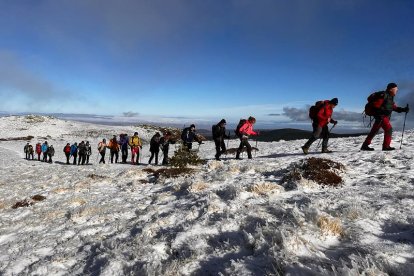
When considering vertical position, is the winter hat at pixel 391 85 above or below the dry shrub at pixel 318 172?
above

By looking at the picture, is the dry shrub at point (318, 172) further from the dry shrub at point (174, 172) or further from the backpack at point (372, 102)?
the dry shrub at point (174, 172)

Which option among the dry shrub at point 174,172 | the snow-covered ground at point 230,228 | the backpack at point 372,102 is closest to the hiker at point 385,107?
the backpack at point 372,102

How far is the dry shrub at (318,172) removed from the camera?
31.2 ft

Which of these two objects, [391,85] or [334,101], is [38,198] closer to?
[334,101]

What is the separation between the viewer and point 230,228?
676 centimetres

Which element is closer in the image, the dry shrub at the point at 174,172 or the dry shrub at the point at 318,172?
the dry shrub at the point at 318,172

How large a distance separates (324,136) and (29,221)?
42.2ft

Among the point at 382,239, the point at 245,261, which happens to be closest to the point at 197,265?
the point at 245,261

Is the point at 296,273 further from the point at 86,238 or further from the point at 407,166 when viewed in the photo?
the point at 407,166

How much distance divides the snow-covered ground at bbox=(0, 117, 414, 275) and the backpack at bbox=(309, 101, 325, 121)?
3.15 m

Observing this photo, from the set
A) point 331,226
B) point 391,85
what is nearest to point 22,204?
point 331,226

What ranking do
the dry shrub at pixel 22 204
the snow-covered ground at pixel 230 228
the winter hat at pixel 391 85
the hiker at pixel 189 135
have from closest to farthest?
the snow-covered ground at pixel 230 228 → the dry shrub at pixel 22 204 → the winter hat at pixel 391 85 → the hiker at pixel 189 135

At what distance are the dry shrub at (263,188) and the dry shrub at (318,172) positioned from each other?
86cm

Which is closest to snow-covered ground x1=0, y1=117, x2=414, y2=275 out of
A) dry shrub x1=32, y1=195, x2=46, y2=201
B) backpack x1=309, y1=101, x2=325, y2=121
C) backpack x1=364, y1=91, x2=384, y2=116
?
dry shrub x1=32, y1=195, x2=46, y2=201
